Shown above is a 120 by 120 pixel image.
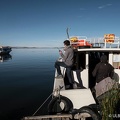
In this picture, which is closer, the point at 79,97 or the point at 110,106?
the point at 110,106

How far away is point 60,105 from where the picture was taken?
743 centimetres

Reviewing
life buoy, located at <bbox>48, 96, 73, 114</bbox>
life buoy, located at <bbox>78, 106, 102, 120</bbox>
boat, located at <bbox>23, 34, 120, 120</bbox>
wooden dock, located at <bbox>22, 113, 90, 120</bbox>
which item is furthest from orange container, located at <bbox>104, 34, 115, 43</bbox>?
wooden dock, located at <bbox>22, 113, 90, 120</bbox>

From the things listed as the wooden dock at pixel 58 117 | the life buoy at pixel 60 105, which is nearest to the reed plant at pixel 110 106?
the wooden dock at pixel 58 117

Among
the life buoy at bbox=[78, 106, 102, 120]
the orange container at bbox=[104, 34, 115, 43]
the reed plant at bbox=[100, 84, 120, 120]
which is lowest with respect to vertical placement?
the life buoy at bbox=[78, 106, 102, 120]

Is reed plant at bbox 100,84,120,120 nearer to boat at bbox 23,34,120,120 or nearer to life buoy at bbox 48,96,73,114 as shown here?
boat at bbox 23,34,120,120

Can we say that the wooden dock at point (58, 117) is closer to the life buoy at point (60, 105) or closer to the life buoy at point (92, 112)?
the life buoy at point (92, 112)

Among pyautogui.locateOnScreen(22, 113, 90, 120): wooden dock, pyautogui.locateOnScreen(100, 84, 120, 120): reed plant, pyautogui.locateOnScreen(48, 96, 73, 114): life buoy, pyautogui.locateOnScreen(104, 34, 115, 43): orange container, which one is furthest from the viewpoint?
pyautogui.locateOnScreen(104, 34, 115, 43): orange container

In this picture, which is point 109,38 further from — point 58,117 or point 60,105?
point 58,117

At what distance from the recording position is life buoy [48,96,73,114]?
282 inches

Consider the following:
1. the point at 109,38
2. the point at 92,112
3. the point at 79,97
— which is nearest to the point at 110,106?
the point at 92,112

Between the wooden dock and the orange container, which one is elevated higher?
the orange container

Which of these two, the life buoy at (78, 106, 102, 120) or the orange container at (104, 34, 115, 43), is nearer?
the life buoy at (78, 106, 102, 120)

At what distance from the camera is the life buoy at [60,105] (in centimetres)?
715

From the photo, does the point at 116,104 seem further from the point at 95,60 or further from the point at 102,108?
the point at 95,60
